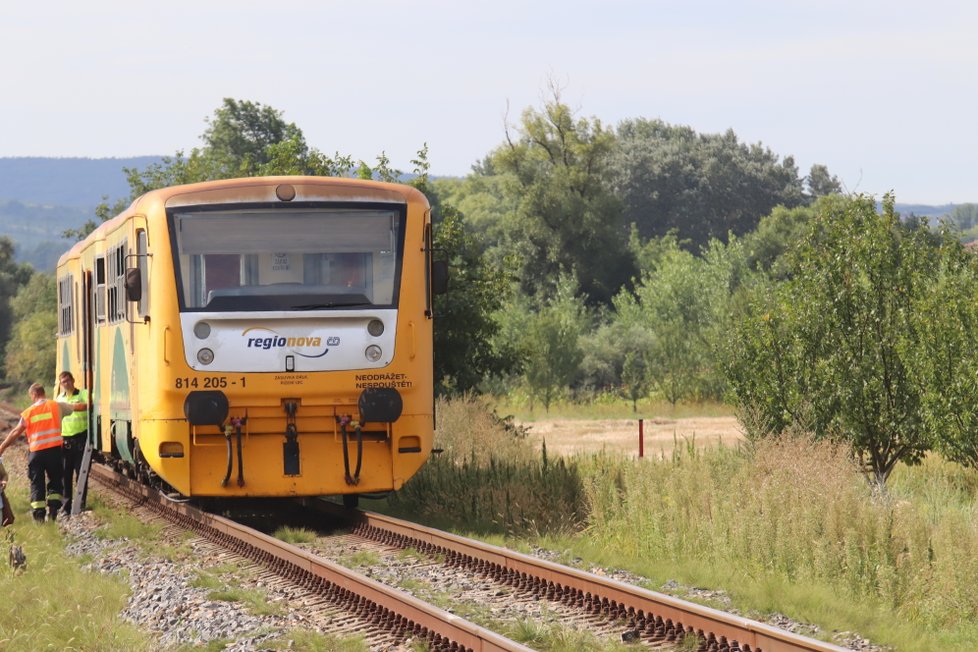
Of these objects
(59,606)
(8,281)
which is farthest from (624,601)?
(8,281)

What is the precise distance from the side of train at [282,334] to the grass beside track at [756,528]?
1.59 metres

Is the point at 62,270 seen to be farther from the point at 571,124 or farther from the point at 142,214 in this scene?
the point at 571,124

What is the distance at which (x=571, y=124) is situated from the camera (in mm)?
72625

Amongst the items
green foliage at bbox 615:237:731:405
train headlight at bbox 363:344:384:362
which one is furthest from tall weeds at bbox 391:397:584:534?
green foliage at bbox 615:237:731:405

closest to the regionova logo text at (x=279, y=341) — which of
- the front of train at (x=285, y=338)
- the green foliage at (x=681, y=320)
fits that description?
the front of train at (x=285, y=338)

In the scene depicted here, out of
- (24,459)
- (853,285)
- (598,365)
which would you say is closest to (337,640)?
(853,285)

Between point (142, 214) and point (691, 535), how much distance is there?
622cm

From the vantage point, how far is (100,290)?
57.4ft

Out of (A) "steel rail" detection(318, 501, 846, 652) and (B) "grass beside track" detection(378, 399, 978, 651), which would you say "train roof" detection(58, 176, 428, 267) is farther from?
(B) "grass beside track" detection(378, 399, 978, 651)

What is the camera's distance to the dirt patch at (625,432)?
33.2m

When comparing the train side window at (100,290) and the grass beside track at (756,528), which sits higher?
the train side window at (100,290)

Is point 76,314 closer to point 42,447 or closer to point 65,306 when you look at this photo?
point 65,306

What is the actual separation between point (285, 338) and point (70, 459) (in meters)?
5.67

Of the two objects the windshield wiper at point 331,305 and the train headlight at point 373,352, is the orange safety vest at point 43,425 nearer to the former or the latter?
the windshield wiper at point 331,305
